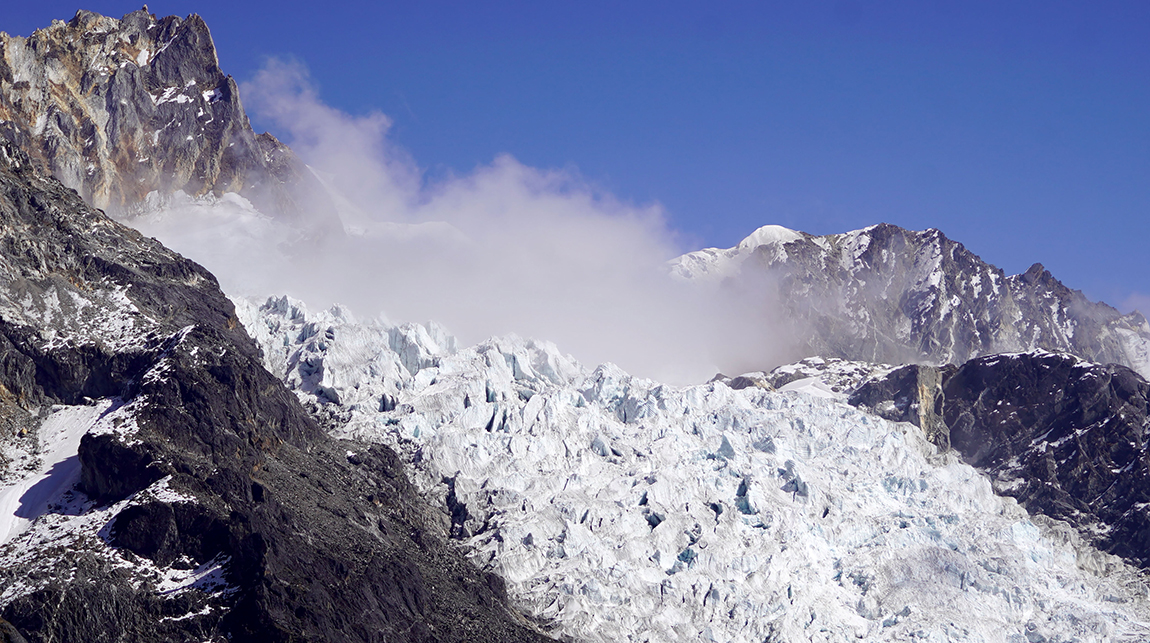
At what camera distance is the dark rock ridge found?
148375 mm

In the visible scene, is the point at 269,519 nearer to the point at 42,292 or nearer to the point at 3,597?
the point at 3,597

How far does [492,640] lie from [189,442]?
151 ft

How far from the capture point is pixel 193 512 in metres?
160

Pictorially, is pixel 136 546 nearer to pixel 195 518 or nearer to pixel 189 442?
pixel 195 518

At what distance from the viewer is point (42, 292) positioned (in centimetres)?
19225

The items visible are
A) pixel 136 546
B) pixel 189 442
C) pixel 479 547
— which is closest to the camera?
pixel 136 546

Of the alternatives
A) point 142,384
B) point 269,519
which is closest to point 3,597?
point 269,519

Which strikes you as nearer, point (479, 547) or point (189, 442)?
point (189, 442)

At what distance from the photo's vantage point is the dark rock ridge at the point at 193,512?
487 feet

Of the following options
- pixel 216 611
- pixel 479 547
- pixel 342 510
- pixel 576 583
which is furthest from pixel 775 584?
pixel 216 611

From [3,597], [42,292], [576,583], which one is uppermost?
[42,292]

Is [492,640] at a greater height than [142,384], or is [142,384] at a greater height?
[142,384]

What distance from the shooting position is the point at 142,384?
181m

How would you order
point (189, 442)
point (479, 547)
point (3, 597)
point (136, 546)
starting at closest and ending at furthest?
point (3, 597)
point (136, 546)
point (189, 442)
point (479, 547)
